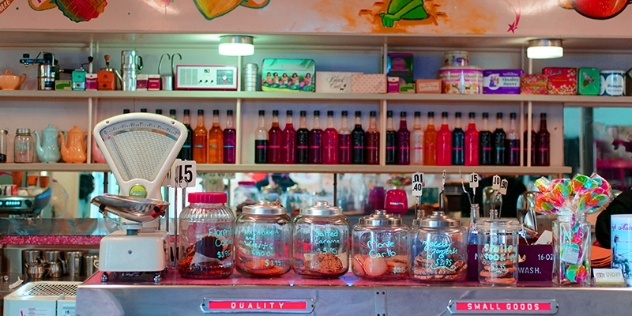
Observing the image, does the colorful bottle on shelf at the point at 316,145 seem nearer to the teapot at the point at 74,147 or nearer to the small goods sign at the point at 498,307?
the teapot at the point at 74,147

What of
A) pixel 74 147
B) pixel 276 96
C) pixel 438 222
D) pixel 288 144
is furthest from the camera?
pixel 288 144

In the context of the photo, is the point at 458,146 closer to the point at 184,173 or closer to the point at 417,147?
the point at 417,147

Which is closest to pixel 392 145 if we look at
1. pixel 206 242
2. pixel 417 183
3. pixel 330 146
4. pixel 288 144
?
pixel 330 146

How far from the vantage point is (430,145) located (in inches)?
184

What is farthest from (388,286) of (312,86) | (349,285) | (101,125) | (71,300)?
(312,86)

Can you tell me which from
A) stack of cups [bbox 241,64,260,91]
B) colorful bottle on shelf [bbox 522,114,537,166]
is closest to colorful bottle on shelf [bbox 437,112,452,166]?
colorful bottle on shelf [bbox 522,114,537,166]

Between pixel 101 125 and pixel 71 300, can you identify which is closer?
pixel 101 125

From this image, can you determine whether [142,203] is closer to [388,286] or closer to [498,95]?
[388,286]

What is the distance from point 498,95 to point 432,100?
15.6 inches

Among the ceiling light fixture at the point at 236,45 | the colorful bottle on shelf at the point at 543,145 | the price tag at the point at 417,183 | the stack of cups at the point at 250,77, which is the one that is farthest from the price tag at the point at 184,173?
the colorful bottle on shelf at the point at 543,145

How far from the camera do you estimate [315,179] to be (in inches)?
189

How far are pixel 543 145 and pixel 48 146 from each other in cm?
309

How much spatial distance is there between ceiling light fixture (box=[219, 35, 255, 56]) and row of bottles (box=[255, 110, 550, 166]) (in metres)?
0.49

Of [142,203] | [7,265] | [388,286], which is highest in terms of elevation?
[142,203]
